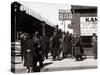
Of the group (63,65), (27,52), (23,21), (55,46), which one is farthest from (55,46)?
(23,21)

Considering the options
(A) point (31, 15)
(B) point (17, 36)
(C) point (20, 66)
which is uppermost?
(A) point (31, 15)

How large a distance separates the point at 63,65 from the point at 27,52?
1.67 feet

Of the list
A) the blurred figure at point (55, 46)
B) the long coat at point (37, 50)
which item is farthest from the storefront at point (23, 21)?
the blurred figure at point (55, 46)

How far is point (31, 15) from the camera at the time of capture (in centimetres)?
359

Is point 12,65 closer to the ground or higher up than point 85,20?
closer to the ground

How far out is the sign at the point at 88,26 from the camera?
13.0 ft

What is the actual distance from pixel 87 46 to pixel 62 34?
15.1 inches

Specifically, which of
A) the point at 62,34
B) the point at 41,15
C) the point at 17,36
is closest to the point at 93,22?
the point at 62,34

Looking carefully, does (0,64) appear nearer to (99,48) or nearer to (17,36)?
(17,36)

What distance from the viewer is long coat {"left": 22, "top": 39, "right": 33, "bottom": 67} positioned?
11.7ft

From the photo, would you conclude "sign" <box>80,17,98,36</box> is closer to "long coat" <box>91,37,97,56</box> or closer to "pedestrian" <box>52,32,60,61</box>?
"long coat" <box>91,37,97,56</box>

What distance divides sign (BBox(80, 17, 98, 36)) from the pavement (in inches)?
12.6

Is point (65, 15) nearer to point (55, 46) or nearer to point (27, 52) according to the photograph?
point (55, 46)

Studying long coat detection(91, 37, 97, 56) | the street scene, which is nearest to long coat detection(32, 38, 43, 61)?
the street scene
